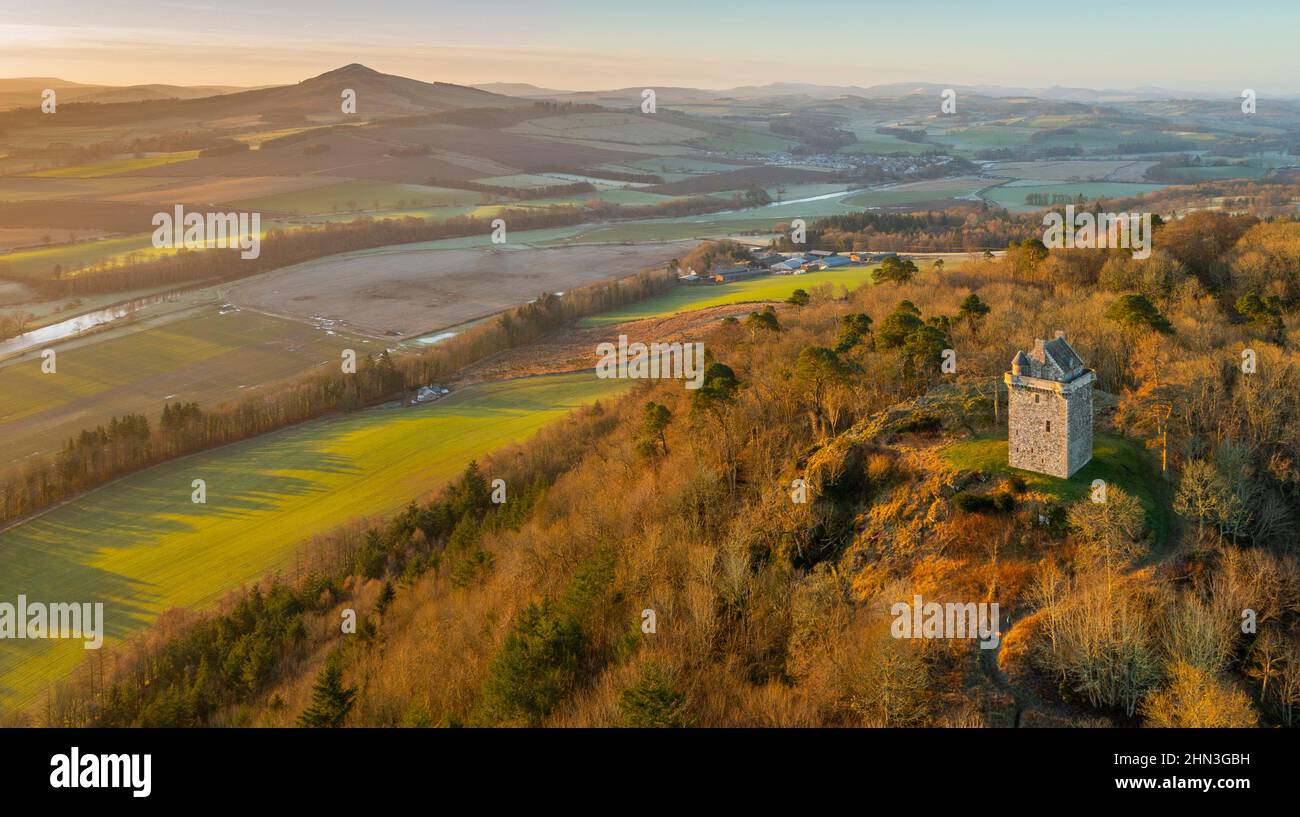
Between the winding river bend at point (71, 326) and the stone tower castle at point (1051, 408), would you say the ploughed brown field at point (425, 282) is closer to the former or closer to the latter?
the winding river bend at point (71, 326)

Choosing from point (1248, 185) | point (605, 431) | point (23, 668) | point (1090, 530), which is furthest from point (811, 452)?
point (1248, 185)

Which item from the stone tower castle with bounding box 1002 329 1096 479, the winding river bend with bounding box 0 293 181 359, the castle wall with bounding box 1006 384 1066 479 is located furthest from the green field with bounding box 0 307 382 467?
the stone tower castle with bounding box 1002 329 1096 479

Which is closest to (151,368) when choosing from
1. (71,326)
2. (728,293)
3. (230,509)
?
(71,326)

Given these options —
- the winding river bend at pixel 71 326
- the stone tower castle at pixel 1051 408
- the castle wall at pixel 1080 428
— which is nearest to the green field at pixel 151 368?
the winding river bend at pixel 71 326

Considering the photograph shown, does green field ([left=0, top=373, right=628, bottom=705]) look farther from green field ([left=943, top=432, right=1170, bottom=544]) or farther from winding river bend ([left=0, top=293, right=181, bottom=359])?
green field ([left=943, top=432, right=1170, bottom=544])

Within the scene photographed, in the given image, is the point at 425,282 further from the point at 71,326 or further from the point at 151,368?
the point at 71,326

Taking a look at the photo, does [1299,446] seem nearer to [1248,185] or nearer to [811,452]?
[811,452]
